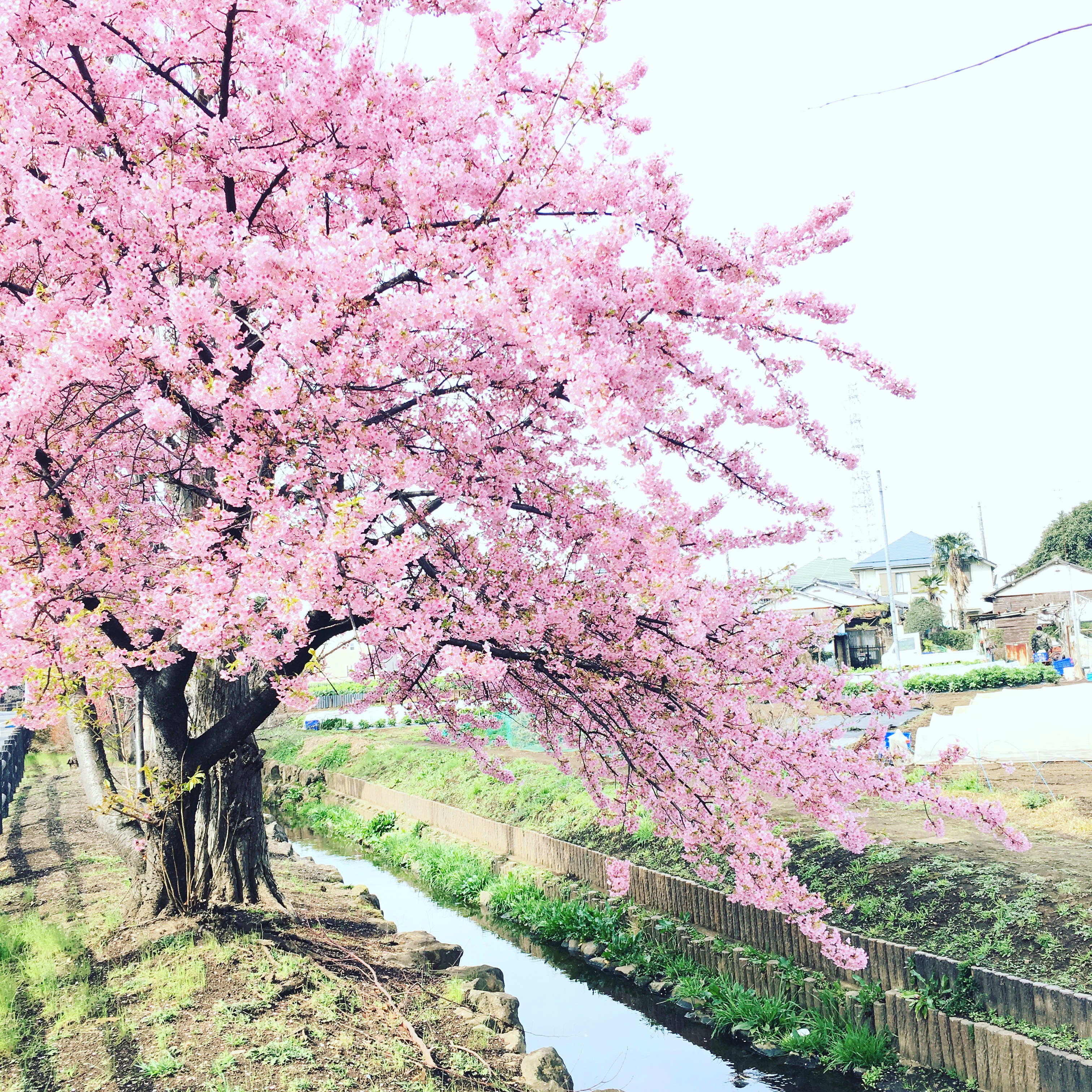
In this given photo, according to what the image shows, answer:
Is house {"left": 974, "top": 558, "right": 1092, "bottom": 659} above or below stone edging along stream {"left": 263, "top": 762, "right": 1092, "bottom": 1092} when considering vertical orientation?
above

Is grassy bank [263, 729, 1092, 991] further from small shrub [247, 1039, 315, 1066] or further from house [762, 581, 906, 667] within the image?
house [762, 581, 906, 667]

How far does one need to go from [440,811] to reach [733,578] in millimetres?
11545

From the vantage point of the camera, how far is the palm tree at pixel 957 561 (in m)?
55.9

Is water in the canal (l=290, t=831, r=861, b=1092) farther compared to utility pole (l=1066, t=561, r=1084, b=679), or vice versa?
utility pole (l=1066, t=561, r=1084, b=679)

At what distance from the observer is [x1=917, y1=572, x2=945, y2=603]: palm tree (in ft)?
194

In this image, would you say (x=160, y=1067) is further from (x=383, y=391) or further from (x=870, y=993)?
(x=870, y=993)

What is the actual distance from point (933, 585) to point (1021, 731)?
162 ft

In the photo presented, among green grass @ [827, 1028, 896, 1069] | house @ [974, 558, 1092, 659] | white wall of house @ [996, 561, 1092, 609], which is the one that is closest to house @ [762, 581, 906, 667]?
house @ [974, 558, 1092, 659]

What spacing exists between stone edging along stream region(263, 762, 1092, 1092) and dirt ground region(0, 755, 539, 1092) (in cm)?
349

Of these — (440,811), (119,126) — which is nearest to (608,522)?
(119,126)

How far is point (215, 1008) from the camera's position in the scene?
5.91 m

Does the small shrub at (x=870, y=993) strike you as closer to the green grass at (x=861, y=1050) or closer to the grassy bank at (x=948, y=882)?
the green grass at (x=861, y=1050)

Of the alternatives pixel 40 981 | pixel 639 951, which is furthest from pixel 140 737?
pixel 639 951

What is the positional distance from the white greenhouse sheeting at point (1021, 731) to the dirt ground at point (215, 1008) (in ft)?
33.5
